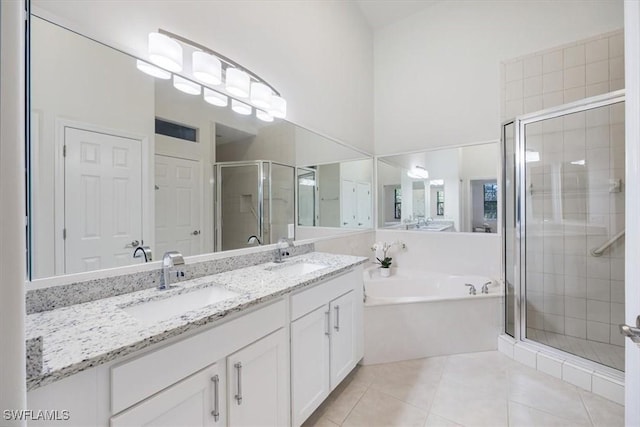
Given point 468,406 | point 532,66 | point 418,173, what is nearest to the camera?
point 468,406

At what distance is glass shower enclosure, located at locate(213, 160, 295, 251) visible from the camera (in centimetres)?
172

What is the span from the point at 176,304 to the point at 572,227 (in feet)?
10.4

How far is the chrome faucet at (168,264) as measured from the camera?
1.32 meters

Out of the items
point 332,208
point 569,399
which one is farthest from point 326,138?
point 569,399

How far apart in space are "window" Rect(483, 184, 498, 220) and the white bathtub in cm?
69

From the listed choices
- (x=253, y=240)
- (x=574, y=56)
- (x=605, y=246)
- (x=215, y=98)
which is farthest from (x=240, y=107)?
(x=605, y=246)

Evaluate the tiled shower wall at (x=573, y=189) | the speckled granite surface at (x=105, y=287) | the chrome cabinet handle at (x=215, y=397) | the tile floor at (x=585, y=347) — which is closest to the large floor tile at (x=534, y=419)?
the tile floor at (x=585, y=347)

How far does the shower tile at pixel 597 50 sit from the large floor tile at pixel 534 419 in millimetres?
2714

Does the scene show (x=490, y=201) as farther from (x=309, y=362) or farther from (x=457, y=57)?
(x=309, y=362)

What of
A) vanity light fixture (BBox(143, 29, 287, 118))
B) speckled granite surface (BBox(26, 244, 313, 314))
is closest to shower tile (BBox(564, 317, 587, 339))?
speckled granite surface (BBox(26, 244, 313, 314))

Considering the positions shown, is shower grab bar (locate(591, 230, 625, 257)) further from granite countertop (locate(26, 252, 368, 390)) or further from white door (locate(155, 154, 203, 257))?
white door (locate(155, 154, 203, 257))

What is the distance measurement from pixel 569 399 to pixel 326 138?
2.61 m

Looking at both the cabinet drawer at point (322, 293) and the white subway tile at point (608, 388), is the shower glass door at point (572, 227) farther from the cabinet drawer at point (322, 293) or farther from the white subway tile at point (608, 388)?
the cabinet drawer at point (322, 293)

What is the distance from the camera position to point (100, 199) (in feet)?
3.92
